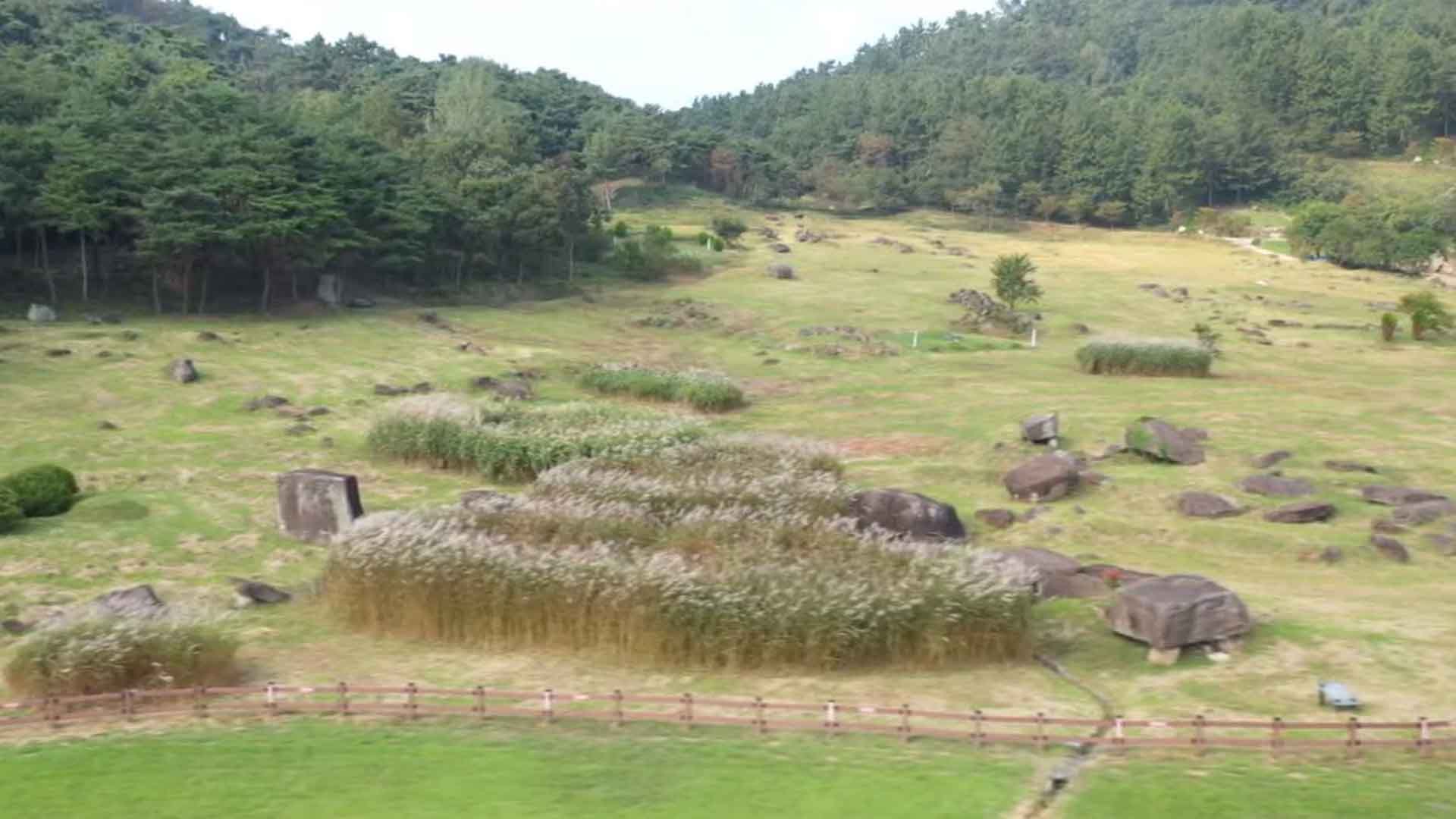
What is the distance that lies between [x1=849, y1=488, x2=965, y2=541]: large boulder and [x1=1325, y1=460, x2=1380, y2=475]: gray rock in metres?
10.1

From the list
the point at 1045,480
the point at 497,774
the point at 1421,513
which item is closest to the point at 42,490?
the point at 497,774

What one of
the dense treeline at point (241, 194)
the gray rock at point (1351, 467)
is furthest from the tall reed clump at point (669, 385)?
the gray rock at point (1351, 467)

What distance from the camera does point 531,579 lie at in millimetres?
17734

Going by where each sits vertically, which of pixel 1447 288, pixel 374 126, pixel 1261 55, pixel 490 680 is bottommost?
pixel 490 680

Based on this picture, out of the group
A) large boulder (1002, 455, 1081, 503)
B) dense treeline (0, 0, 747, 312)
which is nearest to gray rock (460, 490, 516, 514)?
large boulder (1002, 455, 1081, 503)

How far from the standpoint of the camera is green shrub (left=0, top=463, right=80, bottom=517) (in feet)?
77.0

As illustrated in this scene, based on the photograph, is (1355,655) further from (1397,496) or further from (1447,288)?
(1447,288)

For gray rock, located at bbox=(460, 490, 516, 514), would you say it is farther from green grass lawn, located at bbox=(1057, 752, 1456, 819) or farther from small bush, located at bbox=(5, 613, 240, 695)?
green grass lawn, located at bbox=(1057, 752, 1456, 819)

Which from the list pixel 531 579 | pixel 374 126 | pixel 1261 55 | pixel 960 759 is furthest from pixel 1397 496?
pixel 1261 55

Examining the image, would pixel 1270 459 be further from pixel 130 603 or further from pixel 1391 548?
pixel 130 603

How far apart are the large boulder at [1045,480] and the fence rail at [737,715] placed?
11.7m

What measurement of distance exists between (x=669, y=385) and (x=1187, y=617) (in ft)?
77.3

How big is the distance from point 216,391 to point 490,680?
77.1 feet

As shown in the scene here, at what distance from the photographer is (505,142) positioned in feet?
238
